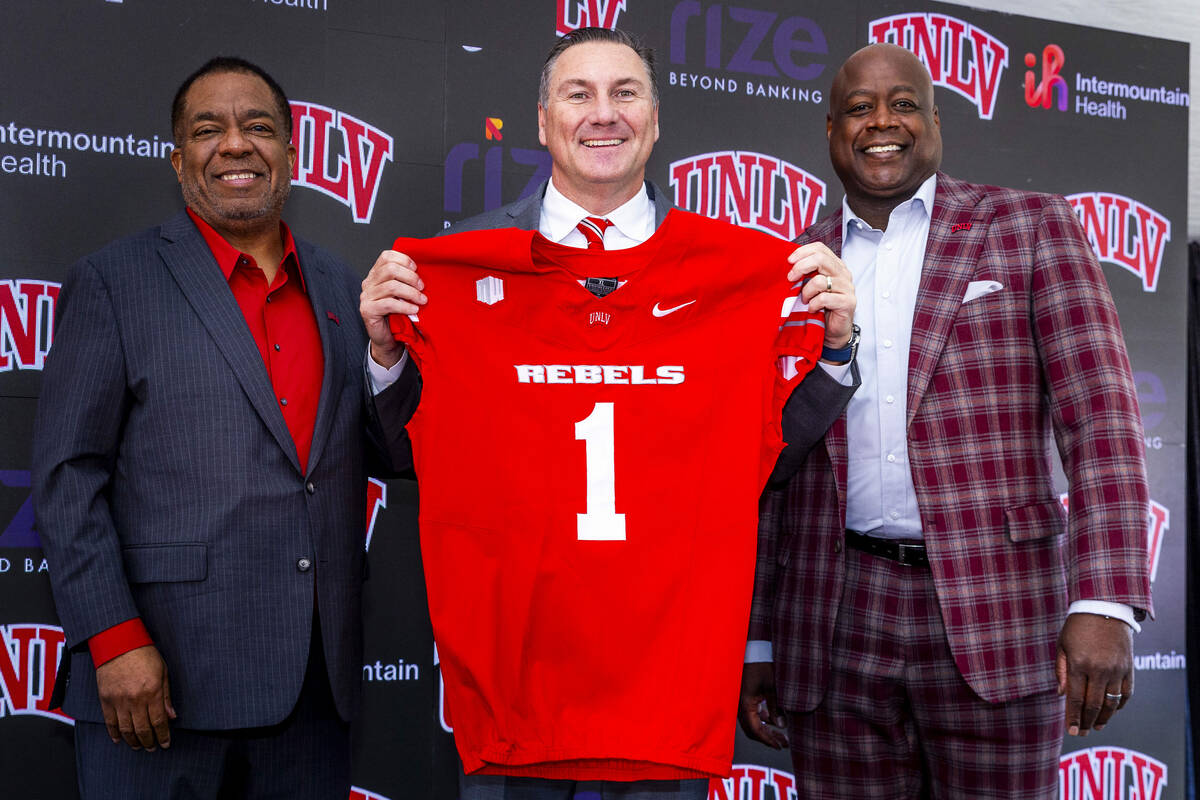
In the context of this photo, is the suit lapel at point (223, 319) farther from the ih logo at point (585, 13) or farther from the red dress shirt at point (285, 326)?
the ih logo at point (585, 13)

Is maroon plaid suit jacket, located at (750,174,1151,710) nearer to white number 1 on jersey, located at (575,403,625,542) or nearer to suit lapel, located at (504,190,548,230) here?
white number 1 on jersey, located at (575,403,625,542)

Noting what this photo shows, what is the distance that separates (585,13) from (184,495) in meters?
2.12

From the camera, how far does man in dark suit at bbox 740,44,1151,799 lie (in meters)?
1.73

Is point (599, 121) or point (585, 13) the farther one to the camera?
point (585, 13)

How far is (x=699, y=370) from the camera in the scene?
162 cm

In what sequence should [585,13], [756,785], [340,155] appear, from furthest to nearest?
[756,785], [585,13], [340,155]

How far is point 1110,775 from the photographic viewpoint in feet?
11.5

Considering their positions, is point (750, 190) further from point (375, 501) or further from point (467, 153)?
point (375, 501)

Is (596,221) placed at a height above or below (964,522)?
above

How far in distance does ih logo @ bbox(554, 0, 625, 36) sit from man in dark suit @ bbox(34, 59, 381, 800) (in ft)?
5.39

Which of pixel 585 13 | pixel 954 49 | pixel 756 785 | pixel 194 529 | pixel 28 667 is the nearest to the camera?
pixel 194 529

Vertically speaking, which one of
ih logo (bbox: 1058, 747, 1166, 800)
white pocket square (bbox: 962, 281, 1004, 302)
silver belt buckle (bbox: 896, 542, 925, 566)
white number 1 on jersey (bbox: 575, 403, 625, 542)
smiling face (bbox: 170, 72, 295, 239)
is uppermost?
smiling face (bbox: 170, 72, 295, 239)

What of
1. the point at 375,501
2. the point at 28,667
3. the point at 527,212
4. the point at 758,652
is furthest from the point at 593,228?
the point at 28,667

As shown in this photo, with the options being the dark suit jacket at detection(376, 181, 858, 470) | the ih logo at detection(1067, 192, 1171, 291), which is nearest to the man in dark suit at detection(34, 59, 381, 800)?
the dark suit jacket at detection(376, 181, 858, 470)
